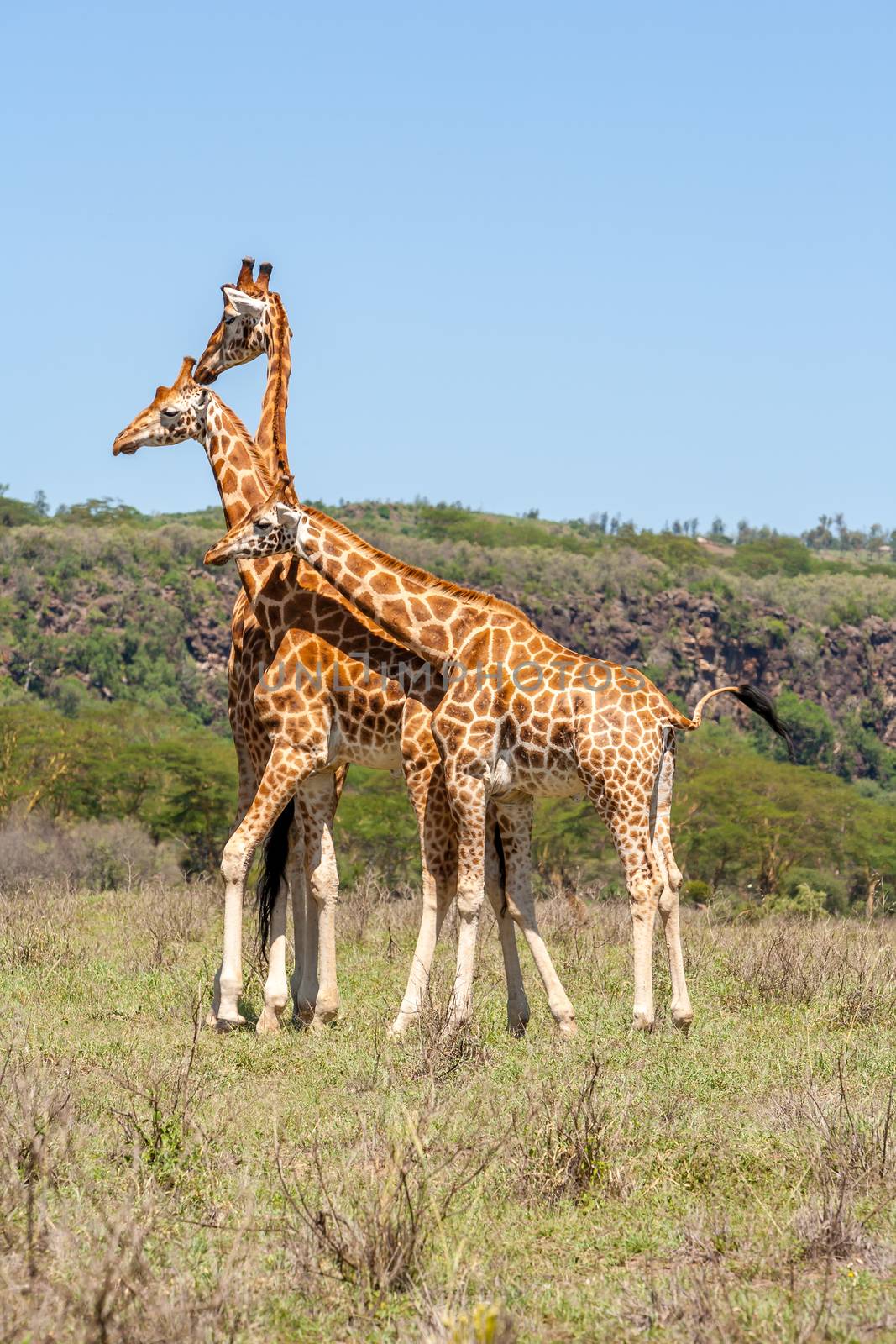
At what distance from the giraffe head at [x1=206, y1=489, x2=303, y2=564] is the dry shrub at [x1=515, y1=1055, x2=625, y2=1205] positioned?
373 cm

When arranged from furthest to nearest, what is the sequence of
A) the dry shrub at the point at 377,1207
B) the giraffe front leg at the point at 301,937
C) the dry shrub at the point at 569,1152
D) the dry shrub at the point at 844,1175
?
the giraffe front leg at the point at 301,937 < the dry shrub at the point at 569,1152 < the dry shrub at the point at 844,1175 < the dry shrub at the point at 377,1207

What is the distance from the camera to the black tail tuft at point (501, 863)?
8164mm

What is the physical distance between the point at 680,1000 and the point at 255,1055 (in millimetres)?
2183

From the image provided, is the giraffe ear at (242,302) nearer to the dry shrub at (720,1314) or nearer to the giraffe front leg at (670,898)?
the giraffe front leg at (670,898)

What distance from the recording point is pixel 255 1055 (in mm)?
7453

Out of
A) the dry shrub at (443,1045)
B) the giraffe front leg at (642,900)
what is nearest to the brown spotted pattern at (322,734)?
the dry shrub at (443,1045)

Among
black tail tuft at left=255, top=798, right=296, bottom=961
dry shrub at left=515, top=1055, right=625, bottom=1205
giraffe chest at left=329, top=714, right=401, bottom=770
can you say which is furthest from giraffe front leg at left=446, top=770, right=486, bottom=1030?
dry shrub at left=515, top=1055, right=625, bottom=1205

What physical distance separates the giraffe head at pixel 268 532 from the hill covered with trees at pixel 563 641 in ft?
38.2

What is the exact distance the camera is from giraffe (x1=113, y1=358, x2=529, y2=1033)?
26.7ft

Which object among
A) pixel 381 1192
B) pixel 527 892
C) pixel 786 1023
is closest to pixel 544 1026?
pixel 527 892

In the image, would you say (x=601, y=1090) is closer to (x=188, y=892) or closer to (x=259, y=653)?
(x=259, y=653)

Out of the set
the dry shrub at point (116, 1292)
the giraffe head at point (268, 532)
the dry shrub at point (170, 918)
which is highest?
the giraffe head at point (268, 532)

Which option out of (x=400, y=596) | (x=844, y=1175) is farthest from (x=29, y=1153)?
(x=400, y=596)

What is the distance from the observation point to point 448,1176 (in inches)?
209
